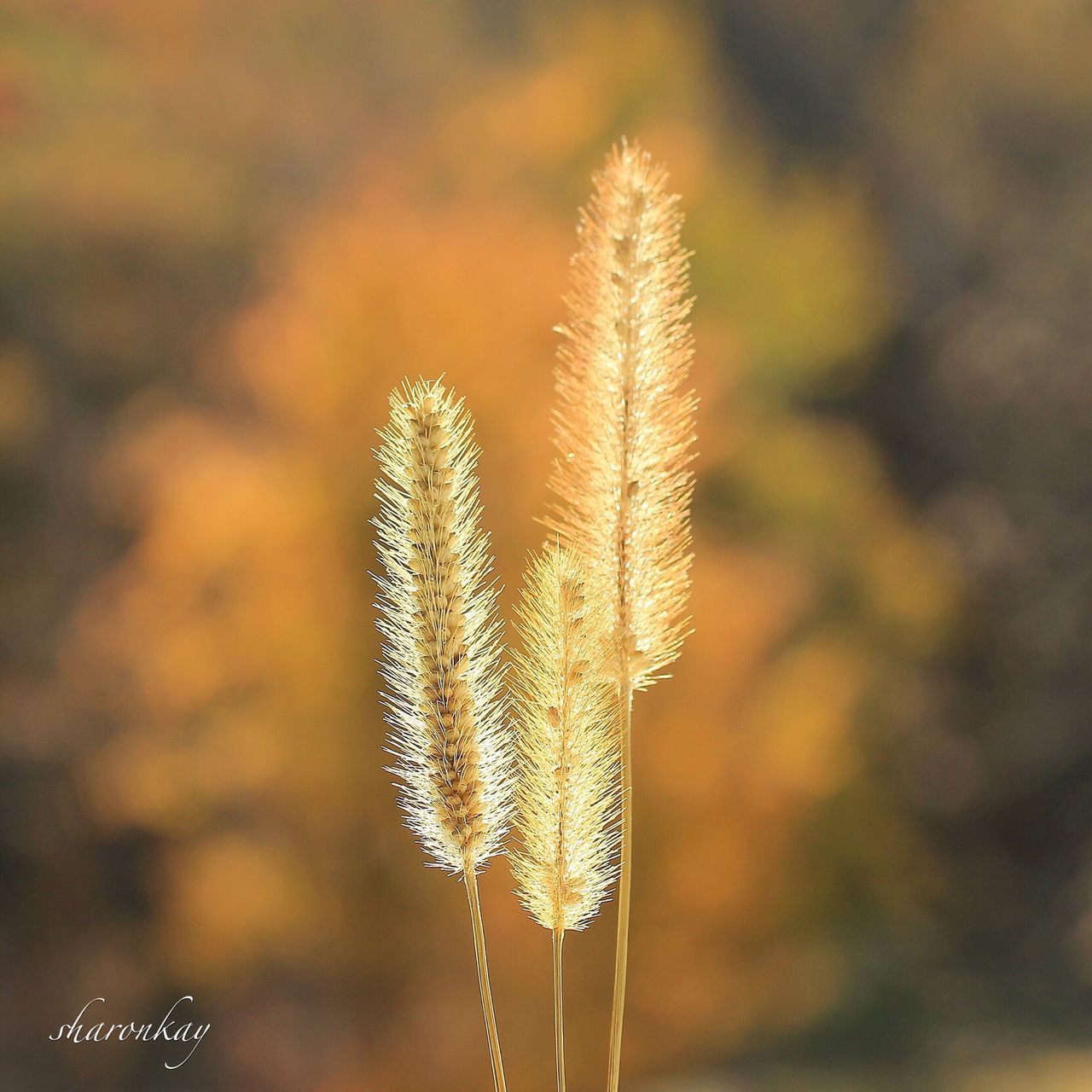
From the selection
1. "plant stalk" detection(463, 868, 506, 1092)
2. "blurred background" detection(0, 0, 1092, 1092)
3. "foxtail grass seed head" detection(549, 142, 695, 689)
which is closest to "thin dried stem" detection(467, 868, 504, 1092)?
"plant stalk" detection(463, 868, 506, 1092)

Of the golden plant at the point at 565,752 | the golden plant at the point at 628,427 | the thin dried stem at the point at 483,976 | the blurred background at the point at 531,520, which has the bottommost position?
the thin dried stem at the point at 483,976

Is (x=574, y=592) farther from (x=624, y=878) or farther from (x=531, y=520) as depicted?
(x=531, y=520)

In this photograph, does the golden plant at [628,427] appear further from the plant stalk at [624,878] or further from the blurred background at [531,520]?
the blurred background at [531,520]

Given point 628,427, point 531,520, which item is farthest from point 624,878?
point 531,520

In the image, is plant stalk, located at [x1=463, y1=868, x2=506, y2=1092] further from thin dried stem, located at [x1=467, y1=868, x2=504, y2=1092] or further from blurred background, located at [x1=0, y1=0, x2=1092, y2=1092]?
blurred background, located at [x1=0, y1=0, x2=1092, y2=1092]

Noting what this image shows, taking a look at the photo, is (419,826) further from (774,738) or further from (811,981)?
(811,981)

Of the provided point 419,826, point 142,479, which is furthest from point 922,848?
point 419,826

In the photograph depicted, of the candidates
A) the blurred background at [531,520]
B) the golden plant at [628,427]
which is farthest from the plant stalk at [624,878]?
the blurred background at [531,520]
